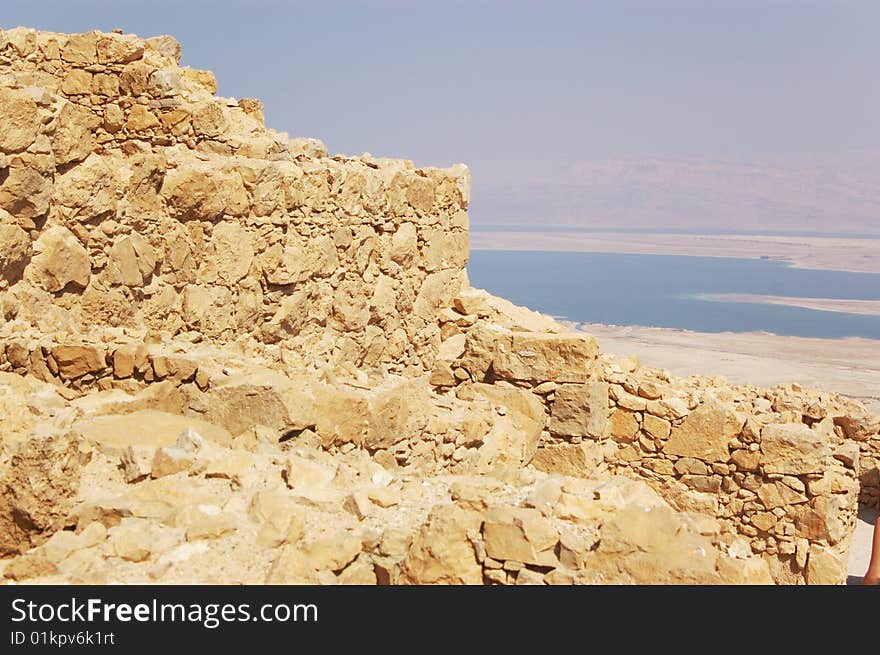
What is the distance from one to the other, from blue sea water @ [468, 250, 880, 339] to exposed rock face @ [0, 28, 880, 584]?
4326 cm

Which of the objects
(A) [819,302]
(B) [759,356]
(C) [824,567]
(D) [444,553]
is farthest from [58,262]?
(A) [819,302]

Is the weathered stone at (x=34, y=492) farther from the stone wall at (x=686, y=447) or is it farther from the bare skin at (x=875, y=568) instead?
the stone wall at (x=686, y=447)

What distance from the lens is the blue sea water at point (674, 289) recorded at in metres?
56.0

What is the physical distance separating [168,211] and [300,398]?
2.29m

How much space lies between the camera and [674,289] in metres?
83.4

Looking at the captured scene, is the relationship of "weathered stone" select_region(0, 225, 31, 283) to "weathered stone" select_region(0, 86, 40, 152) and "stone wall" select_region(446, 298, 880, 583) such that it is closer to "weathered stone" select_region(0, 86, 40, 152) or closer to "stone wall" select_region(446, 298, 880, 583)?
"weathered stone" select_region(0, 86, 40, 152)

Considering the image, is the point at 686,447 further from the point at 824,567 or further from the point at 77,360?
the point at 77,360

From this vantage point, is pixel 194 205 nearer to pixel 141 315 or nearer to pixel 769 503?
pixel 141 315

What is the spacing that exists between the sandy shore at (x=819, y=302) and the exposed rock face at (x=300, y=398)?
2228 inches

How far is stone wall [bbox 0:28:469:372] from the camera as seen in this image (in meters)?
6.89

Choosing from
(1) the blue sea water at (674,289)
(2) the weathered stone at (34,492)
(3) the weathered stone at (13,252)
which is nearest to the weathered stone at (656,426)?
(3) the weathered stone at (13,252)

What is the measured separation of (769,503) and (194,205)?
19.9 ft

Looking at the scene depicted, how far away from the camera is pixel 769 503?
349 inches
